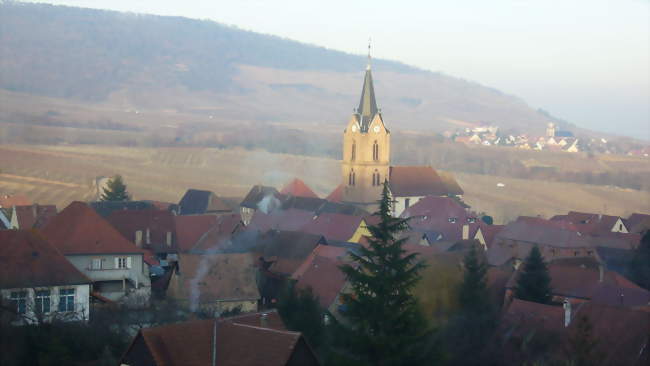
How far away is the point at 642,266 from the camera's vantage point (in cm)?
4138

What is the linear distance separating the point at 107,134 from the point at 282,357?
102m

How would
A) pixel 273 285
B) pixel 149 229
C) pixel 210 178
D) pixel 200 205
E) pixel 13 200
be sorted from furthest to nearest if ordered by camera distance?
pixel 210 178
pixel 200 205
pixel 13 200
pixel 149 229
pixel 273 285

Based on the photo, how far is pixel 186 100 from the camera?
186375 millimetres

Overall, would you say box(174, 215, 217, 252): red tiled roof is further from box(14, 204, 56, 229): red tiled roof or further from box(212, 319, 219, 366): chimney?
box(212, 319, 219, 366): chimney

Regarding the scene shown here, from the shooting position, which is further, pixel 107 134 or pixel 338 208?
pixel 107 134

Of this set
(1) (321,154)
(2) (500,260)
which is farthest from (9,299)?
(1) (321,154)

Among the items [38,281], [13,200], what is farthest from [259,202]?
[38,281]

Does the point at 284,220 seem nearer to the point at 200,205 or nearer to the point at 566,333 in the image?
the point at 200,205

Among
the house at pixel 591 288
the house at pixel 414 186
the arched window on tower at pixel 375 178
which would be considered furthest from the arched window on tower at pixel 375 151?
the house at pixel 591 288

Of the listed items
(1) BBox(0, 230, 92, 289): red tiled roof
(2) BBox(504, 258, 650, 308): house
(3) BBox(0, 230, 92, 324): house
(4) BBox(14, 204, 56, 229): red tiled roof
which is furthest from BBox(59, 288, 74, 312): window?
(4) BBox(14, 204, 56, 229): red tiled roof

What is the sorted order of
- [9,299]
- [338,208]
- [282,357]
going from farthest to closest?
[338,208] → [9,299] → [282,357]

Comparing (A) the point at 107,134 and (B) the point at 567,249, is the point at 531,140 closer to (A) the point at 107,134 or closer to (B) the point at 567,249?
(A) the point at 107,134

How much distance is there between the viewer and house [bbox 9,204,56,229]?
5422 centimetres

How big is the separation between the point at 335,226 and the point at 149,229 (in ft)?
42.9
